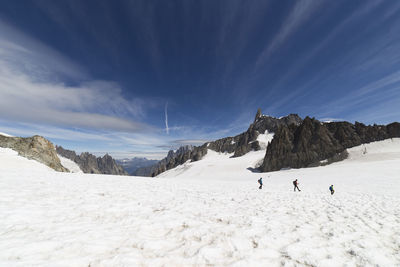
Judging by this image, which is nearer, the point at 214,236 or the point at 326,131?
the point at 214,236

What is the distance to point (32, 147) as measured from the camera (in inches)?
1177

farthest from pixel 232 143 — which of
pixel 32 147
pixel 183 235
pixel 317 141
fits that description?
pixel 183 235

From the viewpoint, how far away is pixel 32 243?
3.49 m

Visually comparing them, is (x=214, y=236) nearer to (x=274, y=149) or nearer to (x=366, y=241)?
(x=366, y=241)

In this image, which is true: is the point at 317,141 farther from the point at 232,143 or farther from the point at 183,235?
the point at 232,143

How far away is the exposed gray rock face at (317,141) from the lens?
5369cm

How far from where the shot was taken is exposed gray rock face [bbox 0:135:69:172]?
27273 millimetres

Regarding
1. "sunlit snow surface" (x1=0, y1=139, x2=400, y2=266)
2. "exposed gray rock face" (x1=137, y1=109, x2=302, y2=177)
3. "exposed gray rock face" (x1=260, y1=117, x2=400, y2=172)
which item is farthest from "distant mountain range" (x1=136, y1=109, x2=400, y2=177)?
"exposed gray rock face" (x1=137, y1=109, x2=302, y2=177)

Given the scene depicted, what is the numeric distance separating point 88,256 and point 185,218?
3.29 m

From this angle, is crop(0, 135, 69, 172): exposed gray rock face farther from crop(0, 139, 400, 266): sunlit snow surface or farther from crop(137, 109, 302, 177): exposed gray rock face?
crop(137, 109, 302, 177): exposed gray rock face

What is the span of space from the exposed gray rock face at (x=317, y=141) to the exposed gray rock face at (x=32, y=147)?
6468 centimetres

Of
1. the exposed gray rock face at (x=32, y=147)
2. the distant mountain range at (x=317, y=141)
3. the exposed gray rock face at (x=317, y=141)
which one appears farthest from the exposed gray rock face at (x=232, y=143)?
the exposed gray rock face at (x=32, y=147)

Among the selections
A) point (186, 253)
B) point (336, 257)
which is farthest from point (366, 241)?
point (186, 253)

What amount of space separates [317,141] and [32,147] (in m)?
79.2
